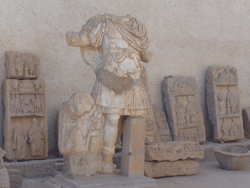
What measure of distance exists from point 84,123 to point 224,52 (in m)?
4.01

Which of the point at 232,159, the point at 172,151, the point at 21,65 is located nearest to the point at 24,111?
the point at 21,65

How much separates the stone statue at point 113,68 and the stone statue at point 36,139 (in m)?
1.26

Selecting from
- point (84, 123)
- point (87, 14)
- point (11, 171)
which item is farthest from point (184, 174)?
point (87, 14)

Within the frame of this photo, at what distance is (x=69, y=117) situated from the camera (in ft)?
12.1

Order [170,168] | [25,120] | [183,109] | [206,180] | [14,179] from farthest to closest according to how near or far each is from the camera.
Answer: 1. [183,109]
2. [25,120]
3. [170,168]
4. [206,180]
5. [14,179]

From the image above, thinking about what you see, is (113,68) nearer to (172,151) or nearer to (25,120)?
(172,151)

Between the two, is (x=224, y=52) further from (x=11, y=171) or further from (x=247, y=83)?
(x=11, y=171)

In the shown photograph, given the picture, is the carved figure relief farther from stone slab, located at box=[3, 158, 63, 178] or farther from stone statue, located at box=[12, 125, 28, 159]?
stone slab, located at box=[3, 158, 63, 178]

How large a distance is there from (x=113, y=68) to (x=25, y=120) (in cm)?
172

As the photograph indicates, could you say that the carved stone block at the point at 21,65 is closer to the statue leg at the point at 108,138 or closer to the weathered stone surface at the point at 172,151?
the statue leg at the point at 108,138

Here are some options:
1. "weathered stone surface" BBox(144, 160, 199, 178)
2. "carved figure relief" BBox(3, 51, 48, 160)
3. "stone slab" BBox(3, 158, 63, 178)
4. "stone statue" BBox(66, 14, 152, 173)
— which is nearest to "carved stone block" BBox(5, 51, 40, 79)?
"carved figure relief" BBox(3, 51, 48, 160)

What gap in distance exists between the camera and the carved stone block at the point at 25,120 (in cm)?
468

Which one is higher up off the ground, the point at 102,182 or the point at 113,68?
the point at 113,68

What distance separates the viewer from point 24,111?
4738mm
